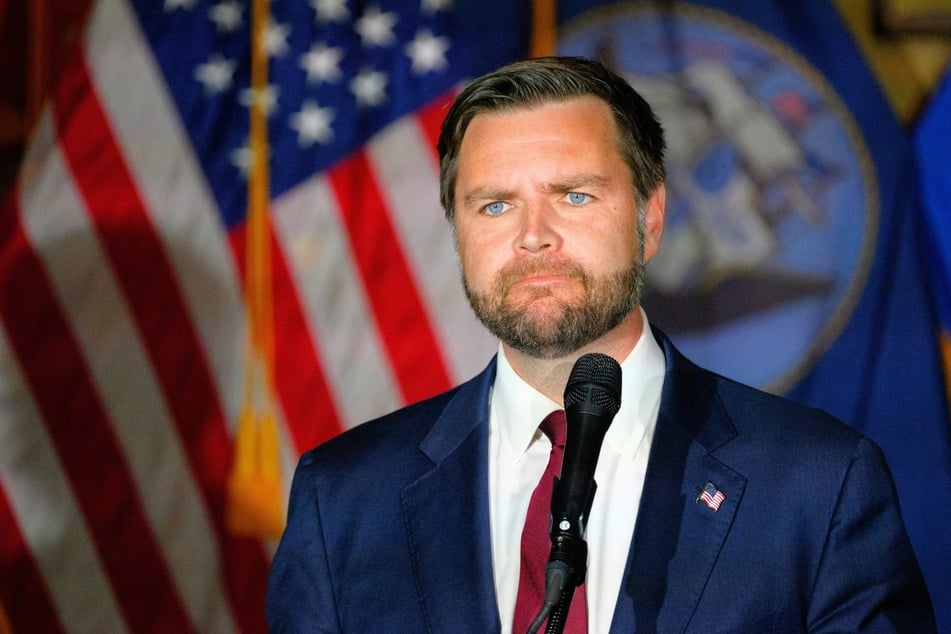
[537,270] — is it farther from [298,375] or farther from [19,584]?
[19,584]

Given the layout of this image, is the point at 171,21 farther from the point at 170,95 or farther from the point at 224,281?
the point at 224,281

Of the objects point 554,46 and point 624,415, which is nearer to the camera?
point 624,415

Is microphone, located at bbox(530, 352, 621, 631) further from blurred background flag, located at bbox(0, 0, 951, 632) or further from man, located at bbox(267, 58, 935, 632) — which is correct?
blurred background flag, located at bbox(0, 0, 951, 632)

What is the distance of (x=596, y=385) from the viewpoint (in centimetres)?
115

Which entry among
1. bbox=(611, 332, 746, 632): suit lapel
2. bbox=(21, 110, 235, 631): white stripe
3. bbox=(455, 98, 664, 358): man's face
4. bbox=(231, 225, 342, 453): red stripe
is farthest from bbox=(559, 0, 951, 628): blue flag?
bbox=(611, 332, 746, 632): suit lapel

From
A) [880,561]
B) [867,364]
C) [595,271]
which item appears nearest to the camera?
[880,561]

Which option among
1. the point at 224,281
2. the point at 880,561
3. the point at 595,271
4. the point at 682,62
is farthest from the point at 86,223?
the point at 880,561

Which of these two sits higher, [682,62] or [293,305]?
[682,62]

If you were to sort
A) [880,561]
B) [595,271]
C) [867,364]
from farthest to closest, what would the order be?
[867,364], [595,271], [880,561]

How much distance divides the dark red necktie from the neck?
63mm

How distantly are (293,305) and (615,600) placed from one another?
1796 mm

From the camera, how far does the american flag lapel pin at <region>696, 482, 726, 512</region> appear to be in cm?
150

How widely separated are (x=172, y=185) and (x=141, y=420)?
601 mm

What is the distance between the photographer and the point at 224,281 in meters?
3.12
